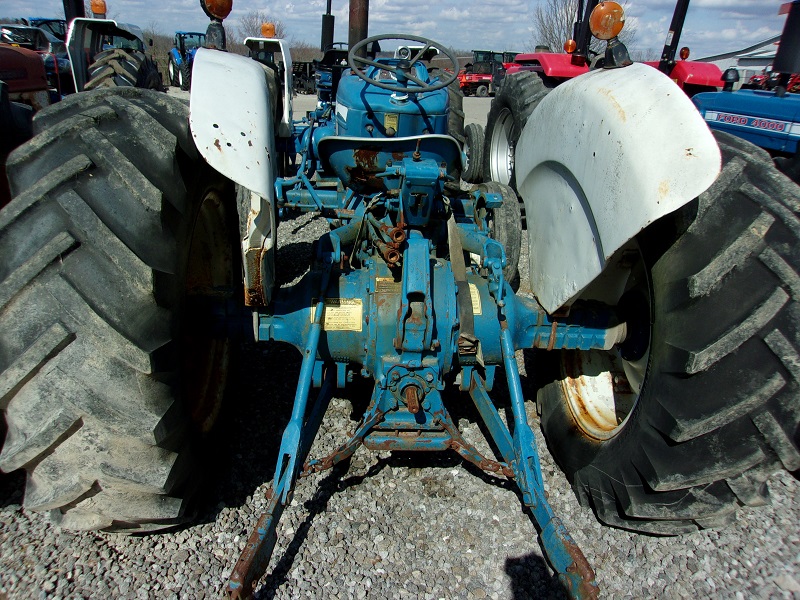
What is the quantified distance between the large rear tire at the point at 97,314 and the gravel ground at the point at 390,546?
19 centimetres

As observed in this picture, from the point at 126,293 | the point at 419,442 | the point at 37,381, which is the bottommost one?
the point at 419,442

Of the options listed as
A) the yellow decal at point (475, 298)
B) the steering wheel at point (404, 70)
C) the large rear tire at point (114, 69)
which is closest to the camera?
the yellow decal at point (475, 298)

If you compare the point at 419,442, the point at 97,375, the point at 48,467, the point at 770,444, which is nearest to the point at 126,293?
the point at 97,375

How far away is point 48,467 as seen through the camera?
1.50 meters

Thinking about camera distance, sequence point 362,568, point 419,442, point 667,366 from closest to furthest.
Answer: point 667,366 → point 362,568 → point 419,442

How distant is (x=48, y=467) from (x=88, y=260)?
0.58m

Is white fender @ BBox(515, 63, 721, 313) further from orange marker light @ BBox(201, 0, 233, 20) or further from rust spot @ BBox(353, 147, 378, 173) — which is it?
orange marker light @ BBox(201, 0, 233, 20)

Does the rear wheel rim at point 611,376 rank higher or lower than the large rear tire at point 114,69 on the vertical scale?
lower

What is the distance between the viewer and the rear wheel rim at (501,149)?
4.96 meters

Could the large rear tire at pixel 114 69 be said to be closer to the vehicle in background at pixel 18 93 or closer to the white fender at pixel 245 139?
the vehicle in background at pixel 18 93

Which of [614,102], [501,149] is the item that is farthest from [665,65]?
[614,102]

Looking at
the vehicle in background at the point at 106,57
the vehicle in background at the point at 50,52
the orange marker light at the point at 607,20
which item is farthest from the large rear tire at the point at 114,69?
the orange marker light at the point at 607,20

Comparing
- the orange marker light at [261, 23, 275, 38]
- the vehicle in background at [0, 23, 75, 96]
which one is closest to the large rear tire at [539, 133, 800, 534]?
the orange marker light at [261, 23, 275, 38]

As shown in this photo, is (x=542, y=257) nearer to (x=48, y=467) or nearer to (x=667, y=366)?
(x=667, y=366)
